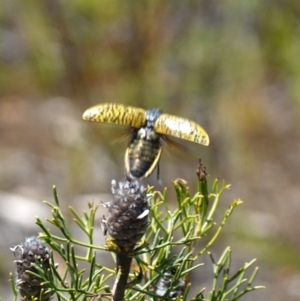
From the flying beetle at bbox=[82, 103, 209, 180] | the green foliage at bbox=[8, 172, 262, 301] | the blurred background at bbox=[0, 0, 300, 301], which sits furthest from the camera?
the blurred background at bbox=[0, 0, 300, 301]

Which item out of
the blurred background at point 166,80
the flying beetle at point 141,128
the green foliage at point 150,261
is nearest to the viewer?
the green foliage at point 150,261

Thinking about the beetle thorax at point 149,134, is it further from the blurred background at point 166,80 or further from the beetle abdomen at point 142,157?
the blurred background at point 166,80

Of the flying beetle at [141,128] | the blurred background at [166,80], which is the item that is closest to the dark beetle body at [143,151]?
the flying beetle at [141,128]

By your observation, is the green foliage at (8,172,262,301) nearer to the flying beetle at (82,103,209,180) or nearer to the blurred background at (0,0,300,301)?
the flying beetle at (82,103,209,180)

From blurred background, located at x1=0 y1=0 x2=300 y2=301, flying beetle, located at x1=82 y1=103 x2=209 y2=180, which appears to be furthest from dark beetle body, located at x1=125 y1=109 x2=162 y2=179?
blurred background, located at x1=0 y1=0 x2=300 y2=301

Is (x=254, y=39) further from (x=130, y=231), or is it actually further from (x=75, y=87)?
(x=130, y=231)
